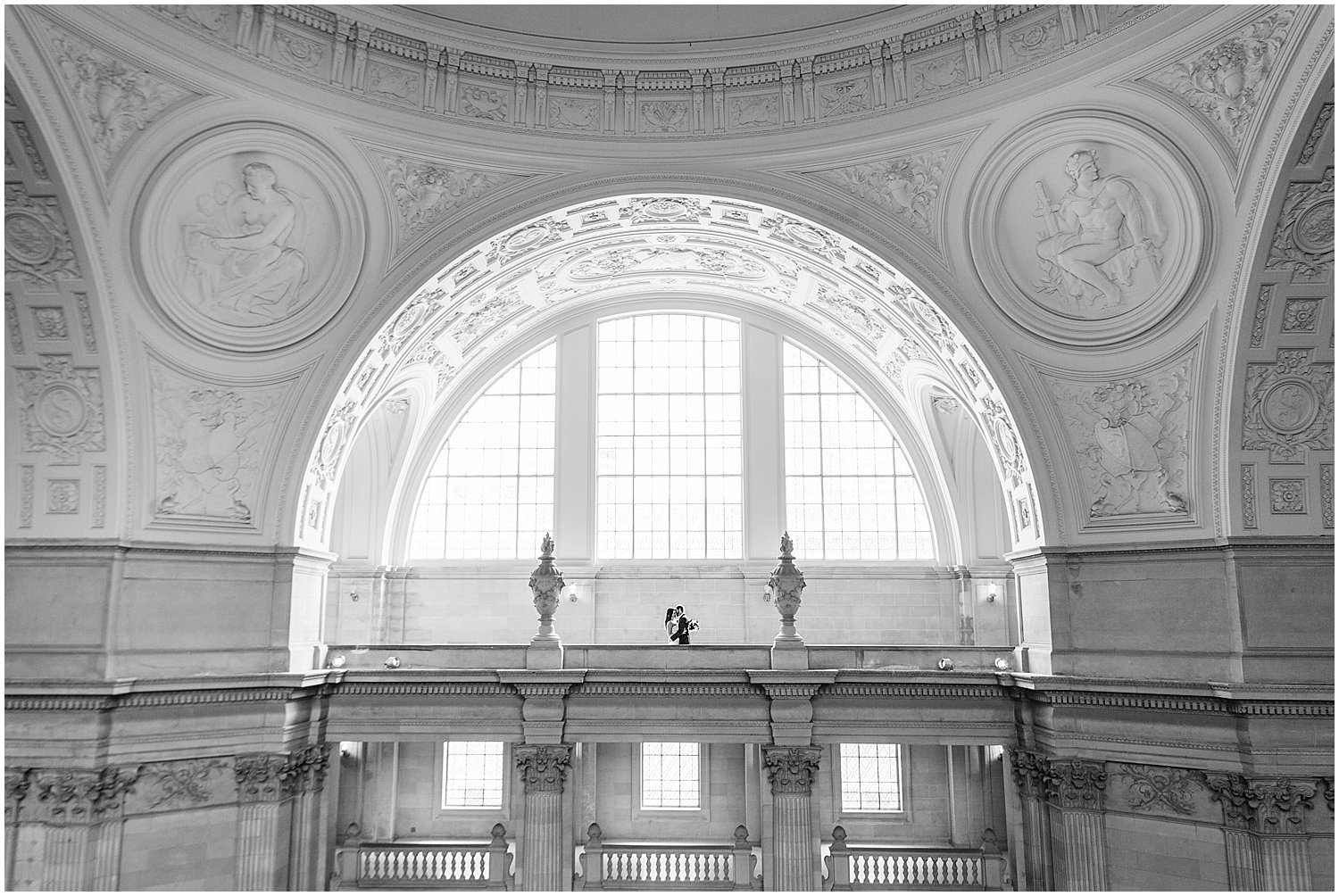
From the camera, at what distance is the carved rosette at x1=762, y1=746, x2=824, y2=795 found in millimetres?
17281

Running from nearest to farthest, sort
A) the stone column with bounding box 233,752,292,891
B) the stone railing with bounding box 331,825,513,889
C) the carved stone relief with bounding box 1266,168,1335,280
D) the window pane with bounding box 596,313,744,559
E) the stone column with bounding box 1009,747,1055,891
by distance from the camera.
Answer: the carved stone relief with bounding box 1266,168,1335,280, the stone column with bounding box 233,752,292,891, the stone column with bounding box 1009,747,1055,891, the stone railing with bounding box 331,825,513,889, the window pane with bounding box 596,313,744,559

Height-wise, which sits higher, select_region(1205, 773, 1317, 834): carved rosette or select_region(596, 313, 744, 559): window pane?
select_region(596, 313, 744, 559): window pane

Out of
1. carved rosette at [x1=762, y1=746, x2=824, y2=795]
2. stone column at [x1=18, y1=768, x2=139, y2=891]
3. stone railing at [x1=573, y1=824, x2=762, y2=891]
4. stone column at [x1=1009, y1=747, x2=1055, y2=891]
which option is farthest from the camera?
stone railing at [x1=573, y1=824, x2=762, y2=891]

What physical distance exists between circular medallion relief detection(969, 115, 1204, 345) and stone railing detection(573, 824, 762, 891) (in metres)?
11.8

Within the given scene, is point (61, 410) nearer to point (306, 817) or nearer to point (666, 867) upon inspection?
point (306, 817)

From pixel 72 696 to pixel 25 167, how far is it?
7664mm

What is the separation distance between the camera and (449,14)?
16609mm

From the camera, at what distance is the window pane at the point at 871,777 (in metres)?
22.7

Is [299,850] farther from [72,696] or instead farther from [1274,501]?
[1274,501]

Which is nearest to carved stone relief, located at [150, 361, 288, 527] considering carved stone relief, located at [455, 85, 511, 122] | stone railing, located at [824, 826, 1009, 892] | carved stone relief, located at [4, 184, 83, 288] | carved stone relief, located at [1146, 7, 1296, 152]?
carved stone relief, located at [4, 184, 83, 288]

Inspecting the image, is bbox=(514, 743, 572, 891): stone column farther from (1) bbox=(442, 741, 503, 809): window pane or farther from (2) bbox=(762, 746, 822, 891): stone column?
(1) bbox=(442, 741, 503, 809): window pane

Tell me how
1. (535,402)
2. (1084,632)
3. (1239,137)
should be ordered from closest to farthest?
1. (1239,137)
2. (1084,632)
3. (535,402)

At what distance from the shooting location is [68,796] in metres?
14.6

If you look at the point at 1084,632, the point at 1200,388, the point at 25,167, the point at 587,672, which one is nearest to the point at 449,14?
the point at 25,167
